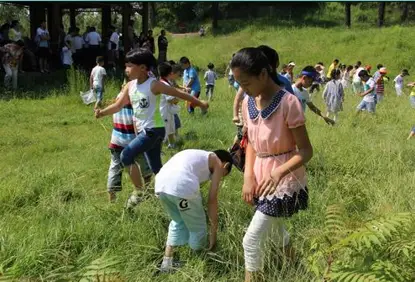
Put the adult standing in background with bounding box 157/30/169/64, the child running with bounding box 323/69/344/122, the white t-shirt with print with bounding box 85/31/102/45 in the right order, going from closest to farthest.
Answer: the child running with bounding box 323/69/344/122 < the white t-shirt with print with bounding box 85/31/102/45 < the adult standing in background with bounding box 157/30/169/64

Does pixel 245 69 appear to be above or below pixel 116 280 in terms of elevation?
above

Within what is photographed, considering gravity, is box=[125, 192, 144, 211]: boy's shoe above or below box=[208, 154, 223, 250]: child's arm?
below

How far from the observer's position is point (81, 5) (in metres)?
20.3

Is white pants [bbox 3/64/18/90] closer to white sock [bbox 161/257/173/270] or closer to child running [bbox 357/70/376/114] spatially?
child running [bbox 357/70/376/114]

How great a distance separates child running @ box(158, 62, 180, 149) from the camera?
654 centimetres

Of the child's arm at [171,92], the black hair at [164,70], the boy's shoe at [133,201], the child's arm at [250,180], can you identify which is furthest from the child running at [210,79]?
the child's arm at [250,180]

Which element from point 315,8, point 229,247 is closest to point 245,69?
point 229,247

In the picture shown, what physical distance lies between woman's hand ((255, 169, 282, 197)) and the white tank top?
5.73 ft

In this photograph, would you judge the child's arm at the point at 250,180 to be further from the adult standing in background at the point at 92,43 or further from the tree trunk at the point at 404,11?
the tree trunk at the point at 404,11

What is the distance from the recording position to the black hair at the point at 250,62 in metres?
2.68

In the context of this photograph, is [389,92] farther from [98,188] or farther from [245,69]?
[245,69]

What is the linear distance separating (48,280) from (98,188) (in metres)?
2.17

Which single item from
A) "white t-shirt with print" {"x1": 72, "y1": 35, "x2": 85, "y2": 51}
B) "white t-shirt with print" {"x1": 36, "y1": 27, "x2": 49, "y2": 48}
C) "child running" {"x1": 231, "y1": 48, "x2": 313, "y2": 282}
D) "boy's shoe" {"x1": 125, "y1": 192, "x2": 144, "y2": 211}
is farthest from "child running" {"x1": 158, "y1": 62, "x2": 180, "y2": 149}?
"white t-shirt with print" {"x1": 72, "y1": 35, "x2": 85, "y2": 51}

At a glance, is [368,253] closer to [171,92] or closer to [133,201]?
[133,201]
